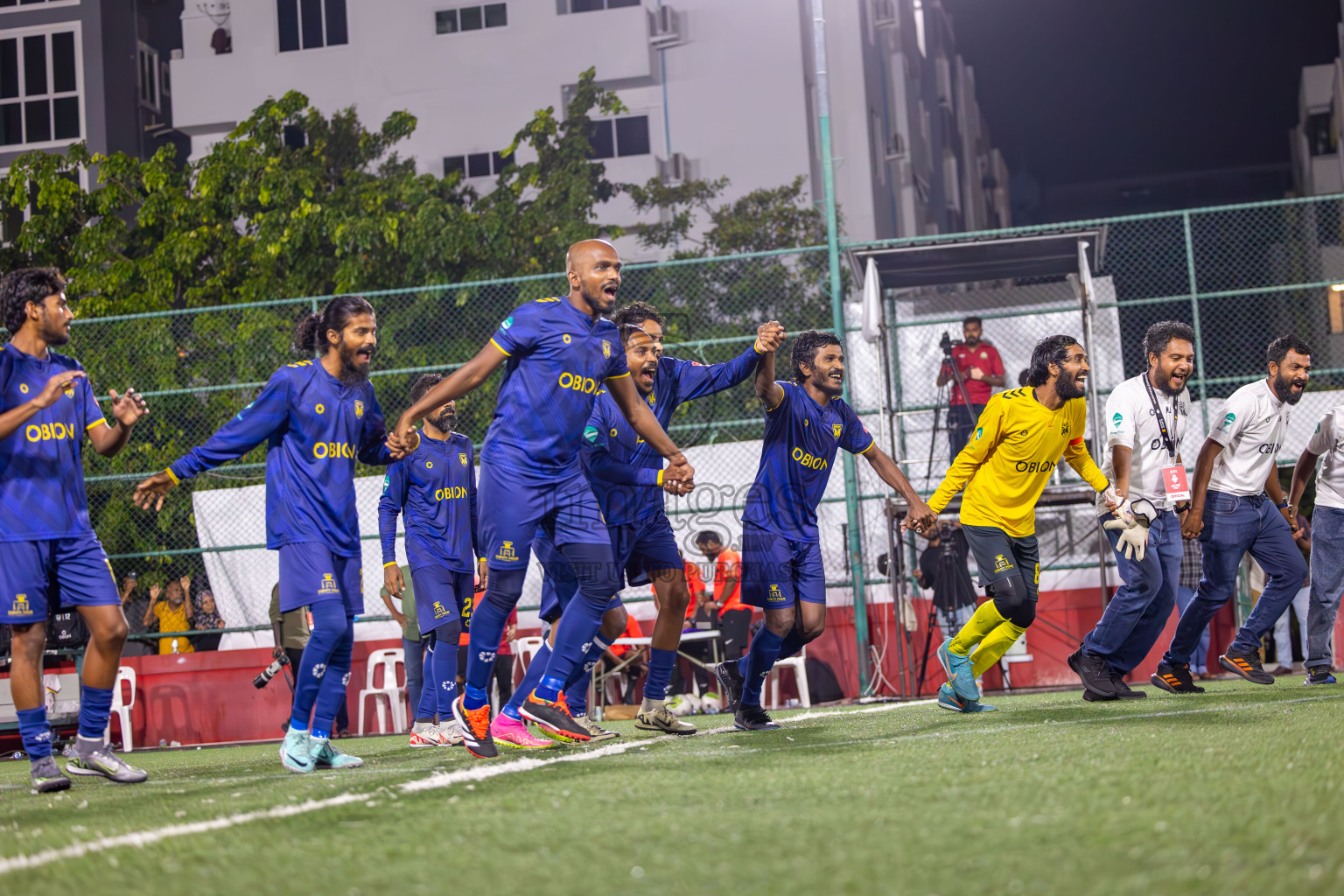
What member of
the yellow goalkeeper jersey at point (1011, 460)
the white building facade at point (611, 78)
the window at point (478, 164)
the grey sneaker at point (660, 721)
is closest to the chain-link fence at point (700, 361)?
the yellow goalkeeper jersey at point (1011, 460)

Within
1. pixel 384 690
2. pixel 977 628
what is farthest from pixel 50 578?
pixel 384 690

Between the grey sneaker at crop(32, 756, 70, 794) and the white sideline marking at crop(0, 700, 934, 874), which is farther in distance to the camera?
the grey sneaker at crop(32, 756, 70, 794)

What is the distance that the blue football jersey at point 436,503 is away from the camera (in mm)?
7508

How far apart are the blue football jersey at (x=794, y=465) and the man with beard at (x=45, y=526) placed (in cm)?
312

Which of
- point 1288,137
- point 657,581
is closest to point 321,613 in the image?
A: point 657,581

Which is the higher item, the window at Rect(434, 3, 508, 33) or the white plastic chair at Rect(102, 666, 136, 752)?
the window at Rect(434, 3, 508, 33)

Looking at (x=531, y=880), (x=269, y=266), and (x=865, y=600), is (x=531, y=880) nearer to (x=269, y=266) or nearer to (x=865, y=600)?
(x=865, y=600)

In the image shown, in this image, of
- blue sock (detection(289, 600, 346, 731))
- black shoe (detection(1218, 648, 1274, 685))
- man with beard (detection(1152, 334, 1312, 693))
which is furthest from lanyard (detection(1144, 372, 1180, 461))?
blue sock (detection(289, 600, 346, 731))

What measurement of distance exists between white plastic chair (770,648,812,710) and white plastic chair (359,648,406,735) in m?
3.56

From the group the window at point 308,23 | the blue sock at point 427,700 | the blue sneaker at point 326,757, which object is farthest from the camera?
the window at point 308,23

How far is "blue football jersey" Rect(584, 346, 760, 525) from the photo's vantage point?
20.5 ft

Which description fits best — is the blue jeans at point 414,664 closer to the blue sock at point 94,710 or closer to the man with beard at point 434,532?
the man with beard at point 434,532

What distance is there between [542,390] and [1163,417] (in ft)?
12.9

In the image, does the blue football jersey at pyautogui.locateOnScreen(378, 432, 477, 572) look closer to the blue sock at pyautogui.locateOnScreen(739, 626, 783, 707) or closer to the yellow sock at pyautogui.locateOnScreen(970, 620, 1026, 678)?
the blue sock at pyautogui.locateOnScreen(739, 626, 783, 707)
